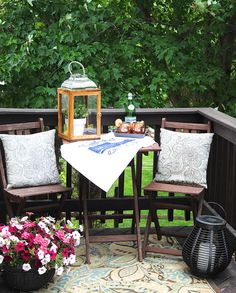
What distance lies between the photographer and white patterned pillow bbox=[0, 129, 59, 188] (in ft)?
13.6

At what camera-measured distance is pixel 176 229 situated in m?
4.67

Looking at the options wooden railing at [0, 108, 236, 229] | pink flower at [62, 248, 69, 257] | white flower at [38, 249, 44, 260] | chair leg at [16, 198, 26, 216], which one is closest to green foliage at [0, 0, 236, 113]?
wooden railing at [0, 108, 236, 229]

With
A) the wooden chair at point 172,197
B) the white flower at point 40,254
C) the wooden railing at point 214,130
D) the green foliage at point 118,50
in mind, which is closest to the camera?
the white flower at point 40,254

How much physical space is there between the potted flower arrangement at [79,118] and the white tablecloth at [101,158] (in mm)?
136

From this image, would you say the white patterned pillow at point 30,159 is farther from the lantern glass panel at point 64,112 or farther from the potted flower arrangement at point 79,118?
the potted flower arrangement at point 79,118

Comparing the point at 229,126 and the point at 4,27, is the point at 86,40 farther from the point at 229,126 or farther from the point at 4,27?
the point at 229,126

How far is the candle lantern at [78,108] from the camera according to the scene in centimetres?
412

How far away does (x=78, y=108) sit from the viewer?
4.19 meters

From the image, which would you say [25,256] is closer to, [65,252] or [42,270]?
[42,270]

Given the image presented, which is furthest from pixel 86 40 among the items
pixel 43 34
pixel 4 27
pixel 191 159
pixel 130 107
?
pixel 191 159

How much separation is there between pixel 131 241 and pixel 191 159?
2.50 feet

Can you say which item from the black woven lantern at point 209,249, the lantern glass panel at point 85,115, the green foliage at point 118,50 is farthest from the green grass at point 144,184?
the black woven lantern at point 209,249

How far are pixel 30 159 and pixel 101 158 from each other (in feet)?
2.02

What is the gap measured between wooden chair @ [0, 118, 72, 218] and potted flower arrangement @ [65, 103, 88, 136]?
37 cm
